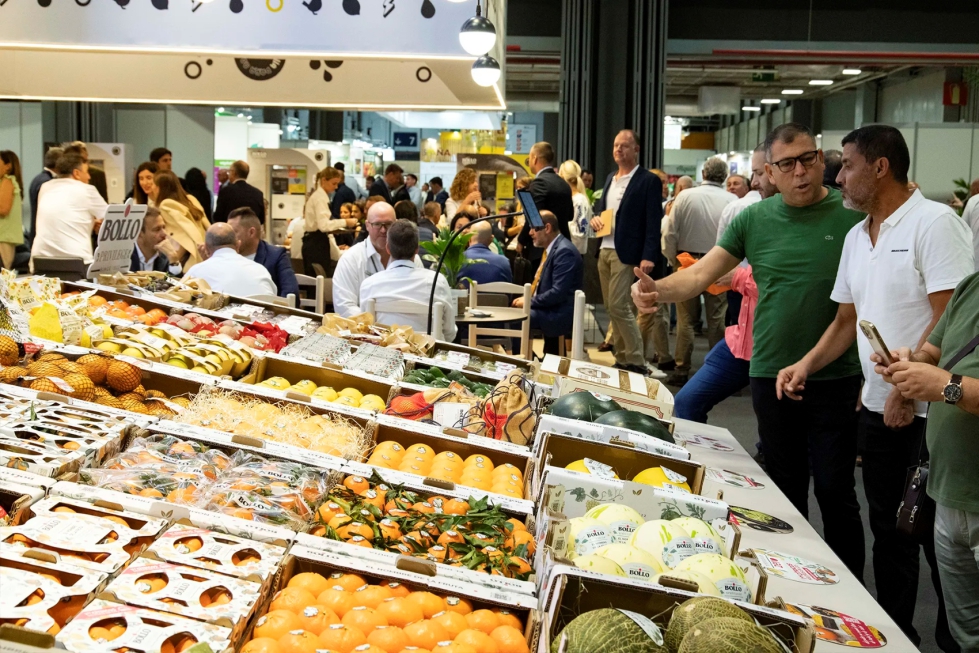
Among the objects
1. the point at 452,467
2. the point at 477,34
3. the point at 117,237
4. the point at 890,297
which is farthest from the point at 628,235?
the point at 452,467

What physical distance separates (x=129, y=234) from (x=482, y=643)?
4.67m

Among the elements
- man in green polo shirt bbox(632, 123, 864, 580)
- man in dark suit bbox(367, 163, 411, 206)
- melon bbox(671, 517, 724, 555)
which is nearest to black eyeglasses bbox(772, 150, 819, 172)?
man in green polo shirt bbox(632, 123, 864, 580)

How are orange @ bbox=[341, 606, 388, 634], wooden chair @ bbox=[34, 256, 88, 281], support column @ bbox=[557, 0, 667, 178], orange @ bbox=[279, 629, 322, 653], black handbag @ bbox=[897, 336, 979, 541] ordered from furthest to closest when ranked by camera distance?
1. support column @ bbox=[557, 0, 667, 178]
2. wooden chair @ bbox=[34, 256, 88, 281]
3. black handbag @ bbox=[897, 336, 979, 541]
4. orange @ bbox=[341, 606, 388, 634]
5. orange @ bbox=[279, 629, 322, 653]

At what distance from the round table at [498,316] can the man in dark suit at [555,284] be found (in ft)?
0.44

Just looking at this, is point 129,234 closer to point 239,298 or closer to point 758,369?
point 239,298

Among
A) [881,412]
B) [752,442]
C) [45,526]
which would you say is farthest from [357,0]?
[752,442]

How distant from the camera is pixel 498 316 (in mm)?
6582

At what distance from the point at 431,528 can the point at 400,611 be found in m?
0.41

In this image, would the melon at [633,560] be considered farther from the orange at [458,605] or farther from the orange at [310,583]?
the orange at [310,583]

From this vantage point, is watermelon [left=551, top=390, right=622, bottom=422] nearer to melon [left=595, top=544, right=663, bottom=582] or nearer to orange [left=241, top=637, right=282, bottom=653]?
melon [left=595, top=544, right=663, bottom=582]

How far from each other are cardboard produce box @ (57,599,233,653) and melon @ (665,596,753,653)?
2.46 ft

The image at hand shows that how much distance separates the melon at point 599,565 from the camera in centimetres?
193

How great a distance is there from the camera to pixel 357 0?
4289 mm

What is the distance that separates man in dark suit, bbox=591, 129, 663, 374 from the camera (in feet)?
24.9
